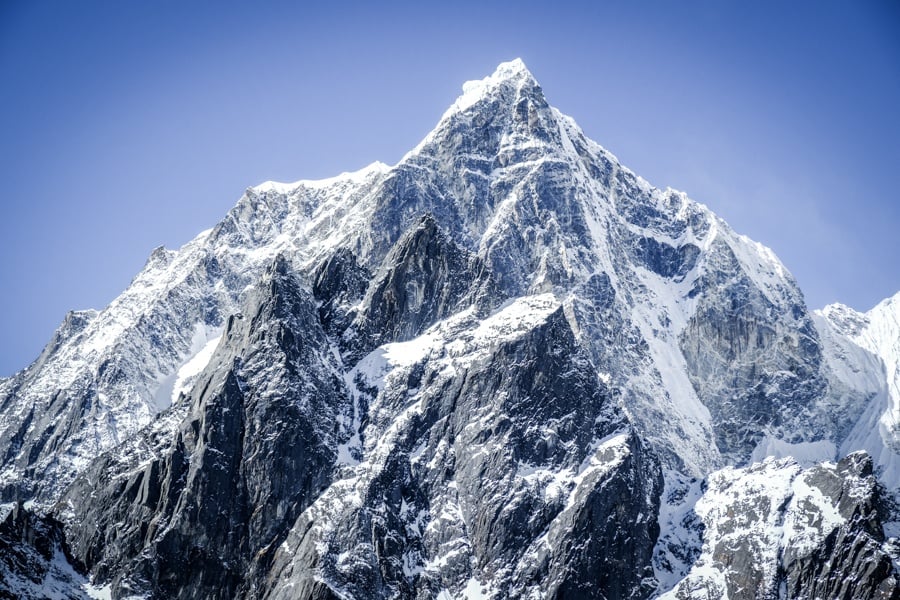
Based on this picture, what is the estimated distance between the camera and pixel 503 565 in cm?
18888

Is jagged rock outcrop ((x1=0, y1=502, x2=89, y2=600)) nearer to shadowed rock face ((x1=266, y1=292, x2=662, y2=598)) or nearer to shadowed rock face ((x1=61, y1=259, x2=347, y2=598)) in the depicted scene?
shadowed rock face ((x1=61, y1=259, x2=347, y2=598))

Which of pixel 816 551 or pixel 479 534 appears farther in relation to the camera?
pixel 479 534

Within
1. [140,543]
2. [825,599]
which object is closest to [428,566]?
[140,543]

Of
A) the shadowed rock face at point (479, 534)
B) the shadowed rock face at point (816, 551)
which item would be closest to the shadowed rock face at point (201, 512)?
the shadowed rock face at point (479, 534)

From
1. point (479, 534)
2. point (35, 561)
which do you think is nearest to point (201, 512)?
point (35, 561)

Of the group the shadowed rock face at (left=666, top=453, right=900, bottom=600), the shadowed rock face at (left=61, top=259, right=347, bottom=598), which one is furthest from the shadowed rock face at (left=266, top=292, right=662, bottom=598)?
the shadowed rock face at (left=666, top=453, right=900, bottom=600)

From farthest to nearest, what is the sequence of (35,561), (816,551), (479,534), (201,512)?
1. (479,534)
2. (201,512)
3. (816,551)
4. (35,561)

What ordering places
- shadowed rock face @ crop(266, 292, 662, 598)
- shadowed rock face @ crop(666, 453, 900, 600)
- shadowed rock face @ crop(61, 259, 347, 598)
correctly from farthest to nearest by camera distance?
shadowed rock face @ crop(61, 259, 347, 598)
shadowed rock face @ crop(266, 292, 662, 598)
shadowed rock face @ crop(666, 453, 900, 600)

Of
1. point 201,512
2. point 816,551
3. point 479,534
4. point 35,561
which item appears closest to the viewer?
point 35,561

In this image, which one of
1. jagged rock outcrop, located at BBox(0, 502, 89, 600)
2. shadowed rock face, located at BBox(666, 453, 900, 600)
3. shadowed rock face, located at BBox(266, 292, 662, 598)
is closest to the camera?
jagged rock outcrop, located at BBox(0, 502, 89, 600)

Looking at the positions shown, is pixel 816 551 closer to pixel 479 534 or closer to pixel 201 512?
pixel 479 534

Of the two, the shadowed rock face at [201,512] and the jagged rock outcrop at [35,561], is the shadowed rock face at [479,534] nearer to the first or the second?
the shadowed rock face at [201,512]

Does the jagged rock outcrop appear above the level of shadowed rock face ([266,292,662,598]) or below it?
below

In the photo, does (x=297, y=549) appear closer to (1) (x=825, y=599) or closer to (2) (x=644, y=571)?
(2) (x=644, y=571)
